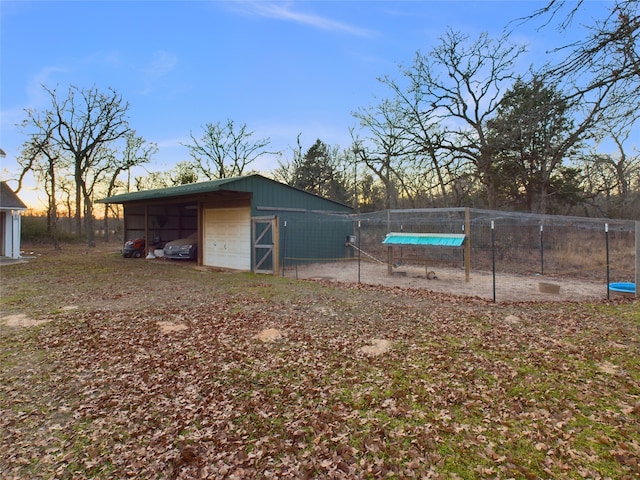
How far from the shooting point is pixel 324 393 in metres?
3.62

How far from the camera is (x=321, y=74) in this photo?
47.8 ft

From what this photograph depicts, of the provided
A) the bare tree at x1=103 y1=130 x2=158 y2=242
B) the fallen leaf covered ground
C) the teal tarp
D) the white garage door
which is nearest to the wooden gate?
the white garage door

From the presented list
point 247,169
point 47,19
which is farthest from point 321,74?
point 247,169

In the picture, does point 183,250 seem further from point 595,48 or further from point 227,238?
point 595,48

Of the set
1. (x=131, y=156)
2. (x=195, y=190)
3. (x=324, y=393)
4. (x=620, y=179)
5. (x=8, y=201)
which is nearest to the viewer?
(x=324, y=393)

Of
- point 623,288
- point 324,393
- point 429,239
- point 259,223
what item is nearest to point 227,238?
point 259,223

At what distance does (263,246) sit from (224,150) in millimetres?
23512

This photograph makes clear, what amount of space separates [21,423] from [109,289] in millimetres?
6910

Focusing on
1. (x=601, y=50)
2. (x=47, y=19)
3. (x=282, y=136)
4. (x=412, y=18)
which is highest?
(x=282, y=136)

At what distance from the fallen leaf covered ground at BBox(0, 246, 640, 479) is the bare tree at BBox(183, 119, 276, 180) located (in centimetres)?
2781

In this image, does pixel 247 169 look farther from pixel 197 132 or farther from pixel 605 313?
pixel 605 313

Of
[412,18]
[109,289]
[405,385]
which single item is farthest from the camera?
[109,289]

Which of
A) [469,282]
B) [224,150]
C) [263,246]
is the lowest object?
[469,282]

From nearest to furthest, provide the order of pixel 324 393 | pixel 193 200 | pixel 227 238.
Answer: pixel 324 393
pixel 227 238
pixel 193 200
